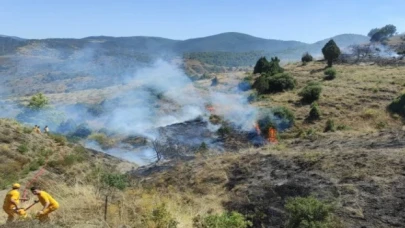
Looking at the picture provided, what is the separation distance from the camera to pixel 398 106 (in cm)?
3184

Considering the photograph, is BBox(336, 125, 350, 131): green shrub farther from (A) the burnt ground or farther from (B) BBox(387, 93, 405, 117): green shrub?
(A) the burnt ground

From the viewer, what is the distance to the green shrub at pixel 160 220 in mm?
8641

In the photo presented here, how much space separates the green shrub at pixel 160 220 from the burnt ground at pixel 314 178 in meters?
3.98

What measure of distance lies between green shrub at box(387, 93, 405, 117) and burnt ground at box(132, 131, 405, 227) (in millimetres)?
13927

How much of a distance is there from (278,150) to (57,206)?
11552 mm

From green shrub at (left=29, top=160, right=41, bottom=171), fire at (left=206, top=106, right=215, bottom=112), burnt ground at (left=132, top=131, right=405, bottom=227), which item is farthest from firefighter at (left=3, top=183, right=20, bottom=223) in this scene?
fire at (left=206, top=106, right=215, bottom=112)

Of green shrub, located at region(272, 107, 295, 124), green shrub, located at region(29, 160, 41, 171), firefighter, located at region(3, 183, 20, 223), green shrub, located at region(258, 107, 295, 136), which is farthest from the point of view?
green shrub, located at region(272, 107, 295, 124)

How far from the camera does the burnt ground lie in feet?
37.4

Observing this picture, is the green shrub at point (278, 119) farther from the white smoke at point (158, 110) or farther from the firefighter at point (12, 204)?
the firefighter at point (12, 204)

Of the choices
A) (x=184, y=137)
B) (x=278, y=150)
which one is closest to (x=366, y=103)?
(x=184, y=137)

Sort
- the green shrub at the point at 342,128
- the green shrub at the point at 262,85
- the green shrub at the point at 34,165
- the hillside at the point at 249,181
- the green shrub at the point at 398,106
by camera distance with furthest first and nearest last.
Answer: the green shrub at the point at 262,85, the green shrub at the point at 398,106, the green shrub at the point at 342,128, the green shrub at the point at 34,165, the hillside at the point at 249,181

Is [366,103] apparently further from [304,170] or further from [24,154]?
[24,154]

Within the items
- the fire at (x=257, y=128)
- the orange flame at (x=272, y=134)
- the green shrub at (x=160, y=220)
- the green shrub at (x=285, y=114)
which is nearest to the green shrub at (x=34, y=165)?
the orange flame at (x=272, y=134)

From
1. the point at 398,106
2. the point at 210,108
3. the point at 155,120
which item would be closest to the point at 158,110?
the point at 155,120
